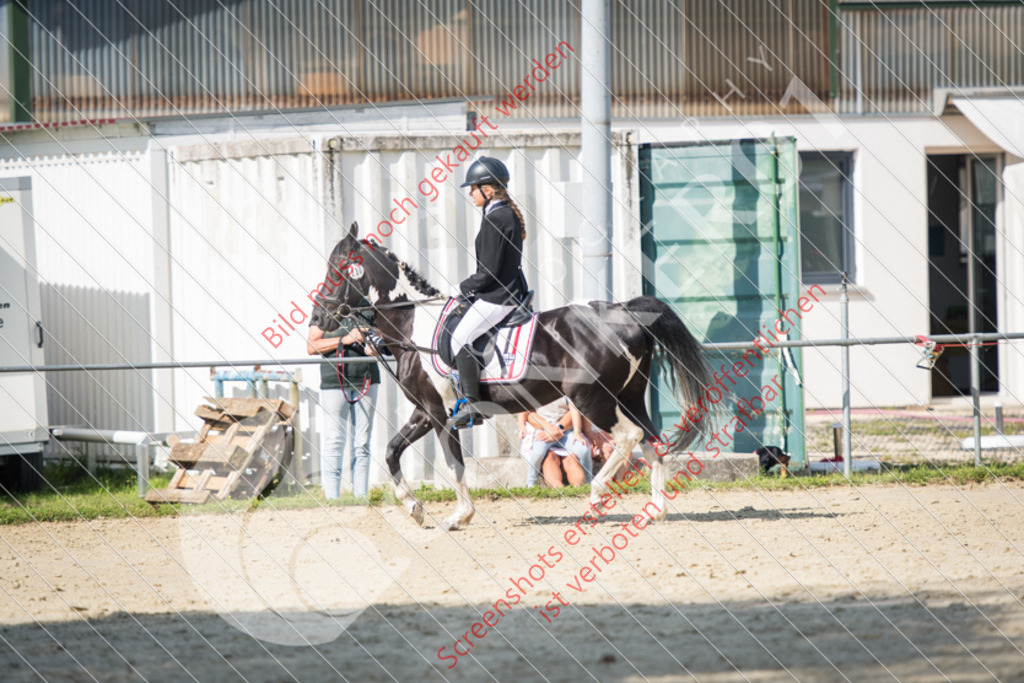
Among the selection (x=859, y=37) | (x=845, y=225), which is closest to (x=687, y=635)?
(x=845, y=225)

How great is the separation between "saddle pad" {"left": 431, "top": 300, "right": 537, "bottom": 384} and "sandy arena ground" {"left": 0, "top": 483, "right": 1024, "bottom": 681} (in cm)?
109

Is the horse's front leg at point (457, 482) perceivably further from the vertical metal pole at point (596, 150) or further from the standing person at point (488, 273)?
the vertical metal pole at point (596, 150)

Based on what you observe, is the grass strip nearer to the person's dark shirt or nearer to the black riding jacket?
the person's dark shirt

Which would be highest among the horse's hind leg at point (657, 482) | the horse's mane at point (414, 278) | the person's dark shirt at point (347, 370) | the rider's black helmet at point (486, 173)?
the rider's black helmet at point (486, 173)

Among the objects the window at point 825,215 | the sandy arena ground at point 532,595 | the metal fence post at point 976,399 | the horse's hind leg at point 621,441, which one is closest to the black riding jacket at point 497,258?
the horse's hind leg at point 621,441

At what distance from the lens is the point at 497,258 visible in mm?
7742

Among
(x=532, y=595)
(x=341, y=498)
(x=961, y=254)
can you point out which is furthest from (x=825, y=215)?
(x=532, y=595)

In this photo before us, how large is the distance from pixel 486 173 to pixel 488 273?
0.71 meters

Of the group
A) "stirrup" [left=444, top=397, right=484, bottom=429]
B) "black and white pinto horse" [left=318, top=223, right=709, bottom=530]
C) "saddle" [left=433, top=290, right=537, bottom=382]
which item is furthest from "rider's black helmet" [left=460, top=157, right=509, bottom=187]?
"stirrup" [left=444, top=397, right=484, bottom=429]

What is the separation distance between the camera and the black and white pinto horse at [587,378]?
8.12 metres

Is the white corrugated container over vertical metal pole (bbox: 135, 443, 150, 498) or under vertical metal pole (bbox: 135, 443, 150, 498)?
over

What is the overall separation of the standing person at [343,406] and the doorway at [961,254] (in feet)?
31.3

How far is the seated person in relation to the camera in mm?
9641

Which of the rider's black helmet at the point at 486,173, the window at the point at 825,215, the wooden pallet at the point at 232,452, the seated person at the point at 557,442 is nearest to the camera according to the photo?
the rider's black helmet at the point at 486,173
